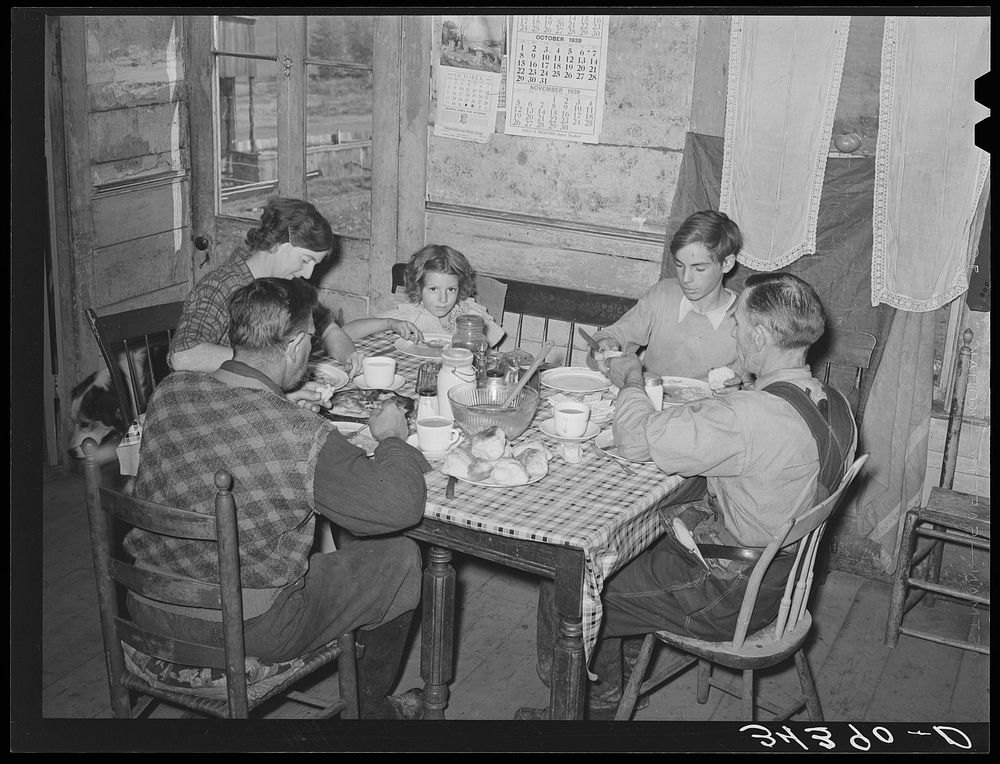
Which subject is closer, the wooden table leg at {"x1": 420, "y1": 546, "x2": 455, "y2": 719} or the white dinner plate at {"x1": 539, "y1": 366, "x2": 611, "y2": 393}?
the wooden table leg at {"x1": 420, "y1": 546, "x2": 455, "y2": 719}

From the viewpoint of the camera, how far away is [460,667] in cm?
378

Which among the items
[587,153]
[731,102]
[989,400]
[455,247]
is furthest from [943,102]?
[455,247]

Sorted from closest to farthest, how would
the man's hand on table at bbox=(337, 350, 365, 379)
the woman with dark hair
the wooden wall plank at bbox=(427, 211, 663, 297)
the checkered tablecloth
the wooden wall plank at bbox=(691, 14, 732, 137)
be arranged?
the checkered tablecloth, the woman with dark hair, the man's hand on table at bbox=(337, 350, 365, 379), the wooden wall plank at bbox=(691, 14, 732, 137), the wooden wall plank at bbox=(427, 211, 663, 297)

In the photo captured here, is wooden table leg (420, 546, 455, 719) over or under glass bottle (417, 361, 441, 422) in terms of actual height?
under

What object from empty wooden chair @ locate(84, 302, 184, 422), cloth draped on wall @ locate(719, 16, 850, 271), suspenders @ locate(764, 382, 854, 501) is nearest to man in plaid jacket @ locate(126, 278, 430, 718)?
suspenders @ locate(764, 382, 854, 501)

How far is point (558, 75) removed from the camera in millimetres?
4621

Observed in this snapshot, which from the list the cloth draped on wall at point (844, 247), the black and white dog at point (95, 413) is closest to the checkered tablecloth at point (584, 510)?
the cloth draped on wall at point (844, 247)

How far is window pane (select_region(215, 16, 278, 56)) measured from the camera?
5117mm

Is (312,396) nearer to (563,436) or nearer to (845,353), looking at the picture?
(563,436)

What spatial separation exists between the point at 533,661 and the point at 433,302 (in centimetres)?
151

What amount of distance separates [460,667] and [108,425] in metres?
2.26

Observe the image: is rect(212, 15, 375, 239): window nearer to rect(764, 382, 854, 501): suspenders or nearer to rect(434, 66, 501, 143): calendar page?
rect(434, 66, 501, 143): calendar page

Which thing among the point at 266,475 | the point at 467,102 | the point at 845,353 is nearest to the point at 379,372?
the point at 266,475
